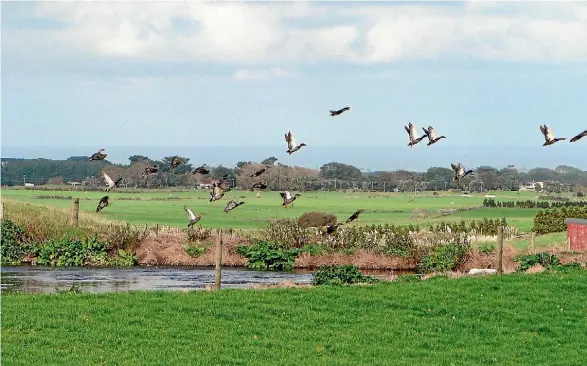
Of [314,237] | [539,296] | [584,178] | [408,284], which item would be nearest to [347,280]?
[408,284]

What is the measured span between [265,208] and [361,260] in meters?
43.6

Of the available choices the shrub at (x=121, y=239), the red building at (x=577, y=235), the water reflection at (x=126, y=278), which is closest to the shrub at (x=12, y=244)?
the water reflection at (x=126, y=278)

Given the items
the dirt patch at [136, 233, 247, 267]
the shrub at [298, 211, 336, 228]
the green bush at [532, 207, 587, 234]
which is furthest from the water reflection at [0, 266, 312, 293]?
the green bush at [532, 207, 587, 234]

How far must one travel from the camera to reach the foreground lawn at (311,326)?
19.4 m

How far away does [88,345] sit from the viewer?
19.9 metres

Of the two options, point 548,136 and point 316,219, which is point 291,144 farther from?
point 316,219

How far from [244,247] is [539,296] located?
2425 cm

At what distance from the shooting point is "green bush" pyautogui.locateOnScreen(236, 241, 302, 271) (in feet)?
156

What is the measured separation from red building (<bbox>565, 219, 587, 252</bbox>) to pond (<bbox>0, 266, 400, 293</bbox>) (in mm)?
8633

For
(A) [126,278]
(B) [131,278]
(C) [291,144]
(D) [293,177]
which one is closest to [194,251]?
(B) [131,278]

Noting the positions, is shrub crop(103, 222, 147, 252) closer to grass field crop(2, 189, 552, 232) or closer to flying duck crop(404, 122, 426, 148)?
grass field crop(2, 189, 552, 232)

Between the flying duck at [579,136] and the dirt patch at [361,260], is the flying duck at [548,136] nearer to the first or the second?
the flying duck at [579,136]

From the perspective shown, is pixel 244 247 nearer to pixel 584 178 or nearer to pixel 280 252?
pixel 280 252

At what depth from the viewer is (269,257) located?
156 feet
